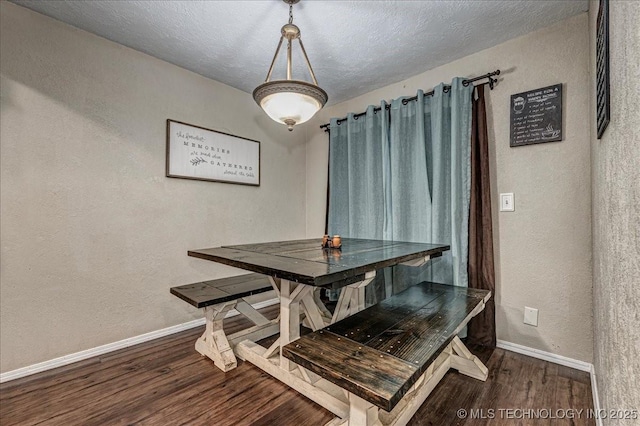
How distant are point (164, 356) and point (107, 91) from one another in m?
1.95

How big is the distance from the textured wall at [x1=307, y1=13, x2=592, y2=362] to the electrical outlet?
0.03 meters

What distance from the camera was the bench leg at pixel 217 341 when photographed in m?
1.84

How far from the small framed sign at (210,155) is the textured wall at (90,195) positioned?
0.24 ft

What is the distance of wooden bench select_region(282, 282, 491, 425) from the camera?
958 millimetres

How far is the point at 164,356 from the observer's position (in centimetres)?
200

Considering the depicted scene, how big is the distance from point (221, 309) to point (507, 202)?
7.06 ft

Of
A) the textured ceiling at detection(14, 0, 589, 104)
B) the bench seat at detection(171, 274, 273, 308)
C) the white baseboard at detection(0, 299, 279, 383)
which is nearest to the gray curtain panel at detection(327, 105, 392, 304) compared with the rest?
the textured ceiling at detection(14, 0, 589, 104)

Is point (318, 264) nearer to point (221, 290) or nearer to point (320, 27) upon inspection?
point (221, 290)

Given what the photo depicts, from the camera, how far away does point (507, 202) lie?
2.09 meters

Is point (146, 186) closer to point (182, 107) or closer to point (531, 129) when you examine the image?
point (182, 107)

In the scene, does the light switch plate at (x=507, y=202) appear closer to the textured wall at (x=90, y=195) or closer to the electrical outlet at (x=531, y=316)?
the electrical outlet at (x=531, y=316)

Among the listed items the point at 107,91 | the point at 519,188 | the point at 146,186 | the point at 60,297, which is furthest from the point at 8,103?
the point at 519,188

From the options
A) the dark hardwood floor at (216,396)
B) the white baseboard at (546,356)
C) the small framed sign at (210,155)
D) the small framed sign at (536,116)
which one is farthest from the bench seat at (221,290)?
the small framed sign at (536,116)

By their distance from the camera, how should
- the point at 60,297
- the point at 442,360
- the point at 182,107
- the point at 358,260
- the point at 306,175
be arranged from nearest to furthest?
the point at 358,260
the point at 442,360
the point at 60,297
the point at 182,107
the point at 306,175
